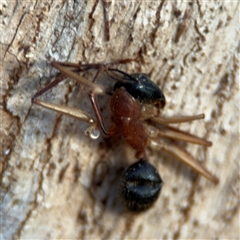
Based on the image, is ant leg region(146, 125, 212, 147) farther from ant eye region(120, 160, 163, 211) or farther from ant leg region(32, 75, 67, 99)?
ant leg region(32, 75, 67, 99)

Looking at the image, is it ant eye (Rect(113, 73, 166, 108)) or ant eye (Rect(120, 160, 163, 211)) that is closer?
ant eye (Rect(113, 73, 166, 108))

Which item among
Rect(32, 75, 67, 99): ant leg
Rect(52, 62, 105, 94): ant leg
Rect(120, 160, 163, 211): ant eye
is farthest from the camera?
Rect(120, 160, 163, 211): ant eye

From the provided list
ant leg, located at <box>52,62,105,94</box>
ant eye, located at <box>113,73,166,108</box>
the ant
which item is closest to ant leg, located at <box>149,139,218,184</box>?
the ant

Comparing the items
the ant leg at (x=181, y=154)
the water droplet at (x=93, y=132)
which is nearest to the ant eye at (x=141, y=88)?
the water droplet at (x=93, y=132)

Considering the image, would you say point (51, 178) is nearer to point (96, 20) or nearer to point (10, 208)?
point (10, 208)

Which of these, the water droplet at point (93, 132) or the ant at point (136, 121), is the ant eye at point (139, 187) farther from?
the water droplet at point (93, 132)

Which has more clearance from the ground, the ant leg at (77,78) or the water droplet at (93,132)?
the ant leg at (77,78)
